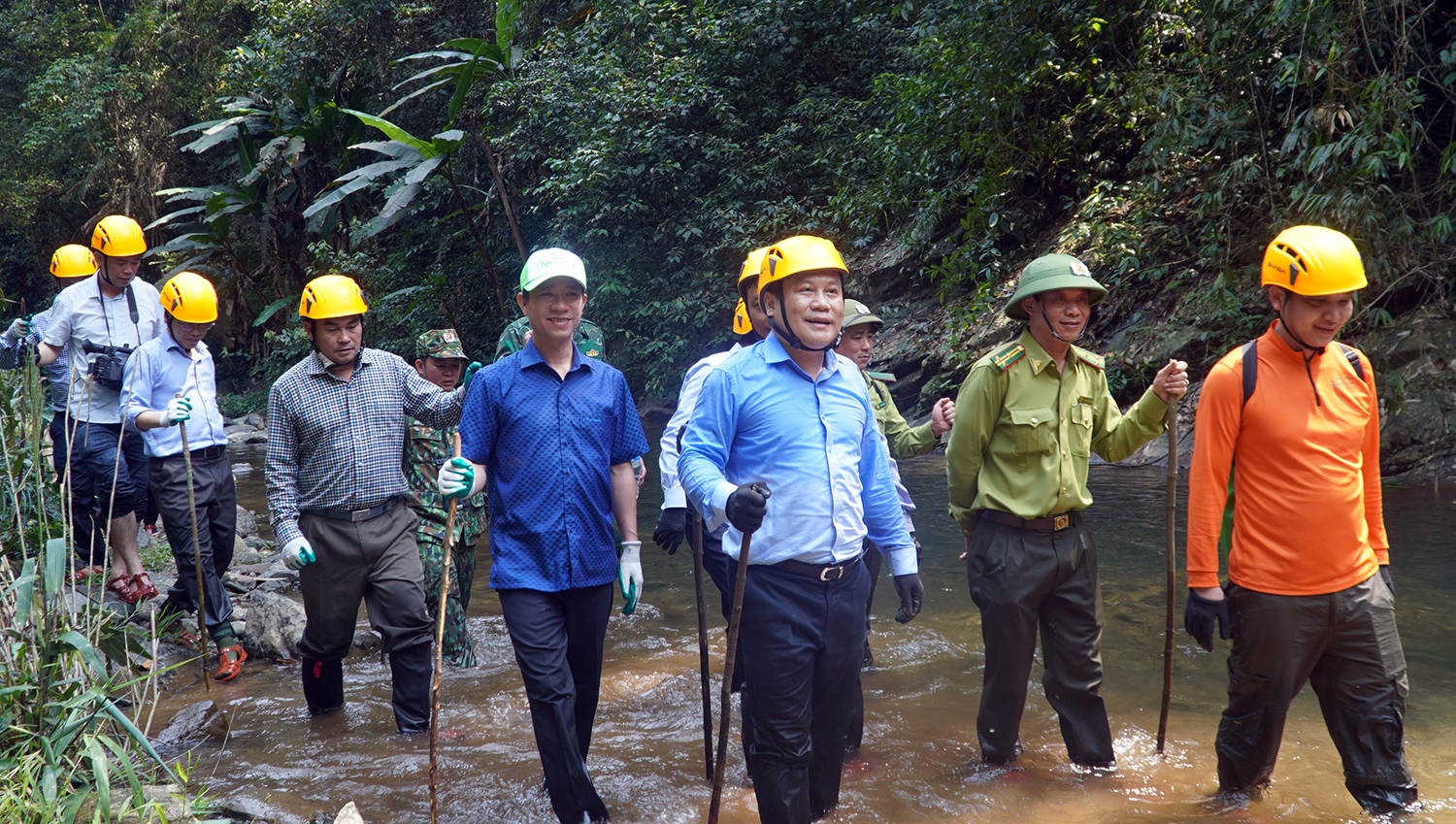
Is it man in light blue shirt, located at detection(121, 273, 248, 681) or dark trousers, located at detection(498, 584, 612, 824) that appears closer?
dark trousers, located at detection(498, 584, 612, 824)

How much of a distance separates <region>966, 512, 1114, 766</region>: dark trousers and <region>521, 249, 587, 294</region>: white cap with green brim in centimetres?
193

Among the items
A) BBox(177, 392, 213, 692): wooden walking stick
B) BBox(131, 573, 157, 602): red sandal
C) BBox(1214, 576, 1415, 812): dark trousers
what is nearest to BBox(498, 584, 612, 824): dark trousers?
BBox(1214, 576, 1415, 812): dark trousers

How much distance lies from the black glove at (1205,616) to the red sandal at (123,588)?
6182 mm

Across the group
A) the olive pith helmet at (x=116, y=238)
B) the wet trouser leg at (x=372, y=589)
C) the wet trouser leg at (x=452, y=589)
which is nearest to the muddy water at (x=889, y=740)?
the wet trouser leg at (x=452, y=589)

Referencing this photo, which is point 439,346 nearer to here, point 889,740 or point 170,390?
point 170,390

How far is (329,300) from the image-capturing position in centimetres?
491

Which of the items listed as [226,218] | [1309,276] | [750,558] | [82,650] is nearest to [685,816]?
[750,558]

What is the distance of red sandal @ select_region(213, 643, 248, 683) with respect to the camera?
6.09m

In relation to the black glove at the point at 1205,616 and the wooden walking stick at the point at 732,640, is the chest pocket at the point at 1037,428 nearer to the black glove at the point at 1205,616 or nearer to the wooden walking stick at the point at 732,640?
the black glove at the point at 1205,616

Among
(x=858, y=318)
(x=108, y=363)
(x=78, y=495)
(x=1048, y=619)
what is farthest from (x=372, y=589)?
(x=1048, y=619)

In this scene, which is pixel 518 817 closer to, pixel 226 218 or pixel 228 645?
pixel 228 645

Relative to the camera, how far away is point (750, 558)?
11.1 ft

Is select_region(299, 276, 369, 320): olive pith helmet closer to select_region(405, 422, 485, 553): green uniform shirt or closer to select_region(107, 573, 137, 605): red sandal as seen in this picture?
select_region(405, 422, 485, 553): green uniform shirt

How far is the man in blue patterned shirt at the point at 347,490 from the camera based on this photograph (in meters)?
4.89
